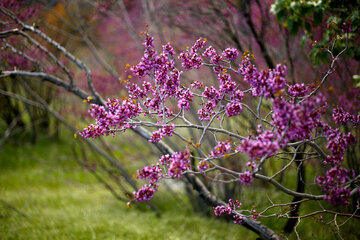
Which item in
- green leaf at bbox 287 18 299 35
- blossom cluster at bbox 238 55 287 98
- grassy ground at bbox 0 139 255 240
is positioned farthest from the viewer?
grassy ground at bbox 0 139 255 240

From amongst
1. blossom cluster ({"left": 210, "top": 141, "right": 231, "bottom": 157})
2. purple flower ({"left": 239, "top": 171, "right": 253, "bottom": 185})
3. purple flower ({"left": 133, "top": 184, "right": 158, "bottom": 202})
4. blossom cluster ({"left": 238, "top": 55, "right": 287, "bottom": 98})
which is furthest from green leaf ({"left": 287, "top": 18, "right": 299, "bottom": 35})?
purple flower ({"left": 133, "top": 184, "right": 158, "bottom": 202})

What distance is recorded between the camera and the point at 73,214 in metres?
6.55

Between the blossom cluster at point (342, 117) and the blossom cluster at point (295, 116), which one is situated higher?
the blossom cluster at point (295, 116)

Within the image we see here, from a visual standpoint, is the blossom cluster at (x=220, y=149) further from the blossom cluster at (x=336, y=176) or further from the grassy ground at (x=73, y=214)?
the grassy ground at (x=73, y=214)

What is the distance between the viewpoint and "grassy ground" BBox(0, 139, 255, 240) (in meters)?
5.23

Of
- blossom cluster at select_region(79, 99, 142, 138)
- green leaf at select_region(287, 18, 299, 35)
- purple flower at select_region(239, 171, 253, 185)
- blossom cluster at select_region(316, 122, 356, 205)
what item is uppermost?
green leaf at select_region(287, 18, 299, 35)

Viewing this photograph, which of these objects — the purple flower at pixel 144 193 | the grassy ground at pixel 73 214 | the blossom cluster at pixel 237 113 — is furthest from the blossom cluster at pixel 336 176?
the grassy ground at pixel 73 214

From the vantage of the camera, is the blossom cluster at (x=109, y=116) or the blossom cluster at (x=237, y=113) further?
the blossom cluster at (x=109, y=116)

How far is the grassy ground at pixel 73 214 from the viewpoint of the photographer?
17.2ft

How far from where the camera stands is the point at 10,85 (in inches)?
456

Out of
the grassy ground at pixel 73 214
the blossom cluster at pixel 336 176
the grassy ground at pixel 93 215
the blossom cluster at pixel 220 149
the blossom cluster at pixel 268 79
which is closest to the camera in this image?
the blossom cluster at pixel 268 79

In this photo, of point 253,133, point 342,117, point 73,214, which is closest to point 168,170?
point 253,133

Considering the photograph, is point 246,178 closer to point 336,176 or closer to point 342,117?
point 336,176

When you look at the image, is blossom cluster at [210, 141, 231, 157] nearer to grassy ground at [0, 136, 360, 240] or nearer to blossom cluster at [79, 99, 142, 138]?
blossom cluster at [79, 99, 142, 138]
